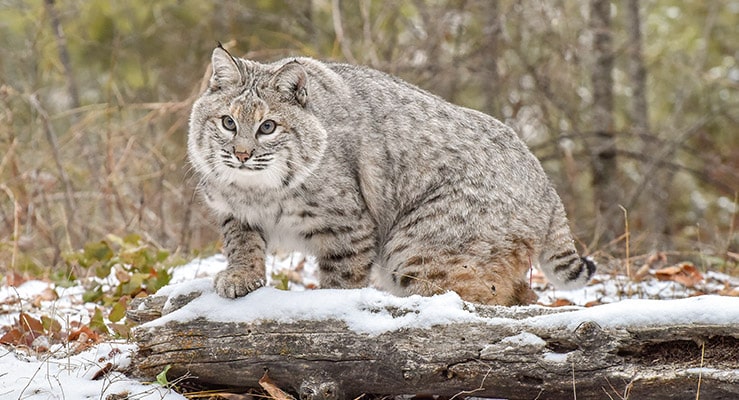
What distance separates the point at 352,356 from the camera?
9.91 feet

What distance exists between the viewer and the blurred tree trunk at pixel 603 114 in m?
8.60

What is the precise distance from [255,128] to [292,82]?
1.03 ft

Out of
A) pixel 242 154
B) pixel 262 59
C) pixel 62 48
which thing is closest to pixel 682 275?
pixel 242 154

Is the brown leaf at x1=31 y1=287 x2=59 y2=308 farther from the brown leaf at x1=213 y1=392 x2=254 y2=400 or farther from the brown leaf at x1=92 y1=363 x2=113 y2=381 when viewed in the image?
the brown leaf at x1=213 y1=392 x2=254 y2=400

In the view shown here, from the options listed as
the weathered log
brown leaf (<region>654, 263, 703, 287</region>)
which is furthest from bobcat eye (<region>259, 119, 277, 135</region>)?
brown leaf (<region>654, 263, 703, 287</region>)

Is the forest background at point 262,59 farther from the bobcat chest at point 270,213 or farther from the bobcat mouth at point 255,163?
the bobcat mouth at point 255,163

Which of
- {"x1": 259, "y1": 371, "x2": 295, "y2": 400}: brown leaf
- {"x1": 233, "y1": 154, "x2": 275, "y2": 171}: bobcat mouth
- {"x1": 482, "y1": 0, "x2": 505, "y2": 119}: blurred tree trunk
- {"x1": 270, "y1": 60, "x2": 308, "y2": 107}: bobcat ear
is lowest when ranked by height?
{"x1": 259, "y1": 371, "x2": 295, "y2": 400}: brown leaf

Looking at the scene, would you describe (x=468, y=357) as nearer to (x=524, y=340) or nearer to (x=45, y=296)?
(x=524, y=340)

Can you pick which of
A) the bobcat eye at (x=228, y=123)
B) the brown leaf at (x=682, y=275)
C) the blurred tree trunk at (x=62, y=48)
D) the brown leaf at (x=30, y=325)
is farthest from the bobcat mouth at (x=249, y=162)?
the blurred tree trunk at (x=62, y=48)

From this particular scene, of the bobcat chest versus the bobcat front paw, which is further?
the bobcat chest

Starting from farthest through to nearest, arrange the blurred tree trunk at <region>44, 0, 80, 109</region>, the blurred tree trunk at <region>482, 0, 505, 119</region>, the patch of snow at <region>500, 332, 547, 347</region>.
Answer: the blurred tree trunk at <region>482, 0, 505, 119</region> < the blurred tree trunk at <region>44, 0, 80, 109</region> < the patch of snow at <region>500, 332, 547, 347</region>

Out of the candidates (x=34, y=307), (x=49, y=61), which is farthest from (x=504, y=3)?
(x=34, y=307)

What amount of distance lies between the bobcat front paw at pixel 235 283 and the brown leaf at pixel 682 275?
9.23 feet

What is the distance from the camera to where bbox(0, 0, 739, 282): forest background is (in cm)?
664
